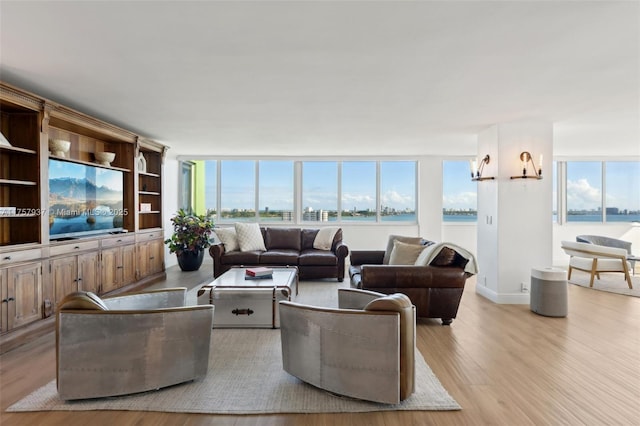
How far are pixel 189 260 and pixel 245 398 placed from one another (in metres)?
4.91

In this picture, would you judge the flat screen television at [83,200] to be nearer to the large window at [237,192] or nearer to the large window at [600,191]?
the large window at [237,192]

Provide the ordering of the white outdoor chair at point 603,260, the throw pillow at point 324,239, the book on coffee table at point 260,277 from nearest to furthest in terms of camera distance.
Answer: the book on coffee table at point 260,277 < the white outdoor chair at point 603,260 < the throw pillow at point 324,239

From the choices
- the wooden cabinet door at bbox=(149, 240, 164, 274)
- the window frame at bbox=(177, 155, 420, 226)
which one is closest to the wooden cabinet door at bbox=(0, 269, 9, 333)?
the wooden cabinet door at bbox=(149, 240, 164, 274)

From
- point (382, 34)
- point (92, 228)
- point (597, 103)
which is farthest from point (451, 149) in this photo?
point (92, 228)

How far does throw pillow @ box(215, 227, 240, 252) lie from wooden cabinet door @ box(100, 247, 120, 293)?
162 cm

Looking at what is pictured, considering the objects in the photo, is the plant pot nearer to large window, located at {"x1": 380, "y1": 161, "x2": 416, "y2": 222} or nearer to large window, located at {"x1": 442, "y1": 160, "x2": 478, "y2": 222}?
large window, located at {"x1": 380, "y1": 161, "x2": 416, "y2": 222}

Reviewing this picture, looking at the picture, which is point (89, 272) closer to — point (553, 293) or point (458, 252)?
point (458, 252)

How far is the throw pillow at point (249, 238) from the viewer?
20.1 ft

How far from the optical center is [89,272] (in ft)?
14.1

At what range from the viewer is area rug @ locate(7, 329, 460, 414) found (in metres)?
2.18

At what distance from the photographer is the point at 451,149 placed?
6.94 metres

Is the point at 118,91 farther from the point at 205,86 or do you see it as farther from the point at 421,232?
the point at 421,232

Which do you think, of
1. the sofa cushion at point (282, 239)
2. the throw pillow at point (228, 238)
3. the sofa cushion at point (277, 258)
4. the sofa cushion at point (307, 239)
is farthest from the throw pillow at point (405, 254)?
the throw pillow at point (228, 238)

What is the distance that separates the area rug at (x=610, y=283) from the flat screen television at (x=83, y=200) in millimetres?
7474
